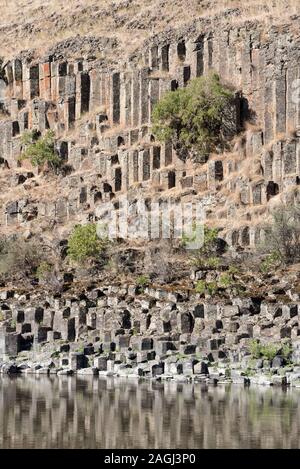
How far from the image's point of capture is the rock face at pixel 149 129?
9456 centimetres

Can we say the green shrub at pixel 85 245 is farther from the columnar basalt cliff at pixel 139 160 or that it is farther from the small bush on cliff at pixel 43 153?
the small bush on cliff at pixel 43 153

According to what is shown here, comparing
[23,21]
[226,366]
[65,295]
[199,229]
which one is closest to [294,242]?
[199,229]

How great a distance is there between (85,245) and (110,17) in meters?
31.0

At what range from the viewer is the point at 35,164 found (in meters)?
106

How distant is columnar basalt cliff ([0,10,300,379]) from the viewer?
76625 mm

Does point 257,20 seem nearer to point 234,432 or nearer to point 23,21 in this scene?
point 23,21

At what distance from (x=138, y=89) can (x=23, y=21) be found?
72.6 ft

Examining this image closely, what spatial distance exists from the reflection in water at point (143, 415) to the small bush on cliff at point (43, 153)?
3944 cm

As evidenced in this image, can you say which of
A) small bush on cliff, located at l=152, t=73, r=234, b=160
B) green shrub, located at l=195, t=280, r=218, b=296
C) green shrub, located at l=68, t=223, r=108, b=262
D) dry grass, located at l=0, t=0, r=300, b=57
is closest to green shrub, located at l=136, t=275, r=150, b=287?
green shrub, located at l=195, t=280, r=218, b=296

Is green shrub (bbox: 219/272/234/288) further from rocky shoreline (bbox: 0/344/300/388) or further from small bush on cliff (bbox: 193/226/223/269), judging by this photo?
rocky shoreline (bbox: 0/344/300/388)

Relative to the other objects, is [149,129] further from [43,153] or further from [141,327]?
[141,327]

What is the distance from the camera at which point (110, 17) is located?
4584 inches

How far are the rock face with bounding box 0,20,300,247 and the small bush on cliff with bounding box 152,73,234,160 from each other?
3.36ft

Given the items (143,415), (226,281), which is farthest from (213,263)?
(143,415)
